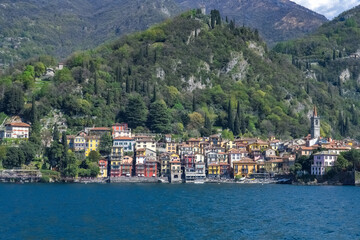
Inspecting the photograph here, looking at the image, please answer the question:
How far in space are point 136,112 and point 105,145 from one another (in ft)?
44.3

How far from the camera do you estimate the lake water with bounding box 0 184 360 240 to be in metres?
48.0

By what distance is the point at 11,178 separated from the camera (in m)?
94.7

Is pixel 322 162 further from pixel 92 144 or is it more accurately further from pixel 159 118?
pixel 92 144

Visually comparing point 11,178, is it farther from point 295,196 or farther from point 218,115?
point 218,115

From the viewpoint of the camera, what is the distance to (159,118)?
120 metres

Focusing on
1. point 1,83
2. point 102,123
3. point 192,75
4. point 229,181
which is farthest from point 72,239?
point 192,75

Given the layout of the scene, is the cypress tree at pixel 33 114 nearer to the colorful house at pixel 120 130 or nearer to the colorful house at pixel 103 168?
the colorful house at pixel 120 130

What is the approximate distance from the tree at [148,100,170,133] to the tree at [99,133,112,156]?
13.3 metres

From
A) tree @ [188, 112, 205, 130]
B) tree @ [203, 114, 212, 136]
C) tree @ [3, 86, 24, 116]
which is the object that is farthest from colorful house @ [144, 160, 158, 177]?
tree @ [3, 86, 24, 116]

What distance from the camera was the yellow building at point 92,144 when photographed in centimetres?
10812

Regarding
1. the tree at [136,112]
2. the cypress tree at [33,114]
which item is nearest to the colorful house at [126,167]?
the tree at [136,112]

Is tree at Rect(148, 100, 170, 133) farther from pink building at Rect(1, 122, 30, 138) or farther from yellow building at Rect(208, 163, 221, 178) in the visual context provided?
pink building at Rect(1, 122, 30, 138)

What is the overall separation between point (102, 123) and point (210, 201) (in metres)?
52.2

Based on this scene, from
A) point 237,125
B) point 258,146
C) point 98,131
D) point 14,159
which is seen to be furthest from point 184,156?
point 14,159
